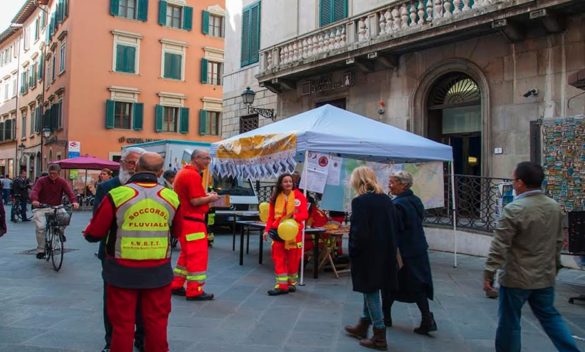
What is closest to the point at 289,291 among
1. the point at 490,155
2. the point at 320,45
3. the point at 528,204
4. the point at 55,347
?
the point at 55,347

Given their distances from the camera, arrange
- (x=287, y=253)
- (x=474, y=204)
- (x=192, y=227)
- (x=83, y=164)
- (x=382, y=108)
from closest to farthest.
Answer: (x=192, y=227) < (x=287, y=253) < (x=474, y=204) < (x=382, y=108) < (x=83, y=164)

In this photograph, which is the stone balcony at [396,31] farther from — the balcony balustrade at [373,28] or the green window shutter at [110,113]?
the green window shutter at [110,113]

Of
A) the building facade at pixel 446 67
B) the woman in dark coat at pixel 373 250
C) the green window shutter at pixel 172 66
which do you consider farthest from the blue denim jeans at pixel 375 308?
the green window shutter at pixel 172 66

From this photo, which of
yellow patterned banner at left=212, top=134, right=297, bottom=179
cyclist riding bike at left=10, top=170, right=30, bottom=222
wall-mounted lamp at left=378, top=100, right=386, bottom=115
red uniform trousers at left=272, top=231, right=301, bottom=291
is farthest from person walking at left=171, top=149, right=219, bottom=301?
cyclist riding bike at left=10, top=170, right=30, bottom=222

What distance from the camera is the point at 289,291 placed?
22.3 feet

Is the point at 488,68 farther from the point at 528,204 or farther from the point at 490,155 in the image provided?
the point at 528,204

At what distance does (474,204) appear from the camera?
411 inches

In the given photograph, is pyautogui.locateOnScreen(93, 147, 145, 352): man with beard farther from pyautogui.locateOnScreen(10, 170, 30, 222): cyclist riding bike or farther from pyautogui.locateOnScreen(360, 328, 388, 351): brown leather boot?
pyautogui.locateOnScreen(10, 170, 30, 222): cyclist riding bike

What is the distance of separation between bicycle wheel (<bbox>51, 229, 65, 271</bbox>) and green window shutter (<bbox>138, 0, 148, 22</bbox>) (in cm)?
2597

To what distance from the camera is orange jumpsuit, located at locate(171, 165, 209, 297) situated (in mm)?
6035

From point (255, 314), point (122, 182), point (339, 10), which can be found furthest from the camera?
point (339, 10)

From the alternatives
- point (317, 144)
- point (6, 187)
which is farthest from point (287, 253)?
point (6, 187)

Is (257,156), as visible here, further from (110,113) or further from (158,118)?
(158,118)

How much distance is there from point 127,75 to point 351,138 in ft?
86.3
